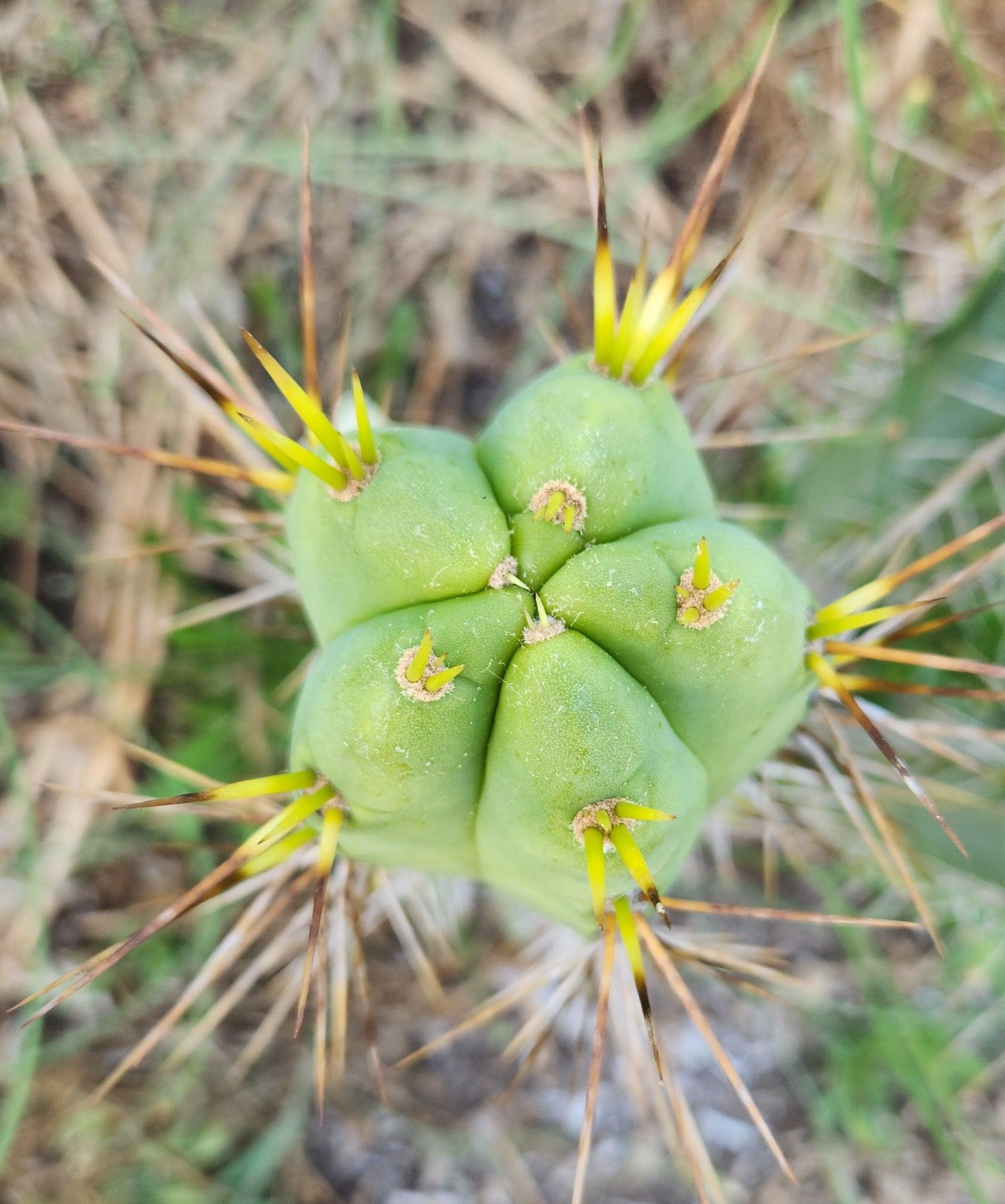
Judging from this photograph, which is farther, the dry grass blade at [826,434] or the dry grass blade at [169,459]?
the dry grass blade at [826,434]

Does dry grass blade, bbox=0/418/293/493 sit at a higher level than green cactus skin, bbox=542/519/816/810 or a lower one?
higher

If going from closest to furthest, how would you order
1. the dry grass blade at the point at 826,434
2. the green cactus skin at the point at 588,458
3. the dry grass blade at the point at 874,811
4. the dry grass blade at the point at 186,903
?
the dry grass blade at the point at 186,903, the green cactus skin at the point at 588,458, the dry grass blade at the point at 874,811, the dry grass blade at the point at 826,434

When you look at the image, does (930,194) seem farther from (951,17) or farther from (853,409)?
(853,409)

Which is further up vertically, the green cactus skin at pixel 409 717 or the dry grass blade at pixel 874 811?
the green cactus skin at pixel 409 717

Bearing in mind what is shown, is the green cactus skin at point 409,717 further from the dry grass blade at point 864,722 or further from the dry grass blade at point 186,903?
the dry grass blade at point 864,722

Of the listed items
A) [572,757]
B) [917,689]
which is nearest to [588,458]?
[572,757]

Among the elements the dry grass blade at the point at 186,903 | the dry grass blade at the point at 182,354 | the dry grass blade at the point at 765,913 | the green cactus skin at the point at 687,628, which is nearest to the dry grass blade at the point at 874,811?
the dry grass blade at the point at 765,913

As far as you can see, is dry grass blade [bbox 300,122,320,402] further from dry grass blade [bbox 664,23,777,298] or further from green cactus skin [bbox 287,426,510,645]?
dry grass blade [bbox 664,23,777,298]

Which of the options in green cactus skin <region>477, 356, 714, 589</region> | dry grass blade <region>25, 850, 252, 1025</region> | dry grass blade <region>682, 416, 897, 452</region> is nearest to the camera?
dry grass blade <region>25, 850, 252, 1025</region>

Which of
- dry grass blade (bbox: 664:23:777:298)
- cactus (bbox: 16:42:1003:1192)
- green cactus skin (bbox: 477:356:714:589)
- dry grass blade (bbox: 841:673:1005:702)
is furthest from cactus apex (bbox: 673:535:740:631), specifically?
dry grass blade (bbox: 664:23:777:298)
